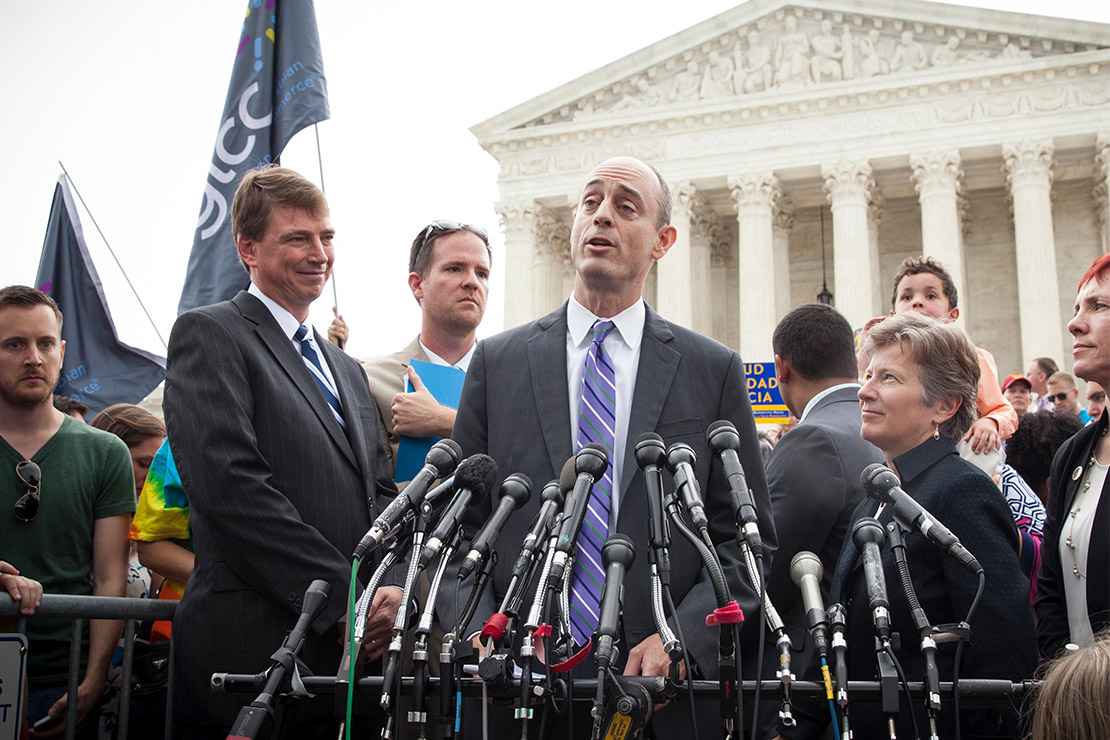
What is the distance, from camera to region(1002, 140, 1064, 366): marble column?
2956 centimetres

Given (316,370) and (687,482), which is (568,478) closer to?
(687,482)

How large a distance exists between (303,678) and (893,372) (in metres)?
2.53

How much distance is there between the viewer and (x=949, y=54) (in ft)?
107

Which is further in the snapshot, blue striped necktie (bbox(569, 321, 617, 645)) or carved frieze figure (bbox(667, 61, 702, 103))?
A: carved frieze figure (bbox(667, 61, 702, 103))

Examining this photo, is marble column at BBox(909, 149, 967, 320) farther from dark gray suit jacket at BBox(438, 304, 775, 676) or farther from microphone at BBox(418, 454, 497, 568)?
microphone at BBox(418, 454, 497, 568)

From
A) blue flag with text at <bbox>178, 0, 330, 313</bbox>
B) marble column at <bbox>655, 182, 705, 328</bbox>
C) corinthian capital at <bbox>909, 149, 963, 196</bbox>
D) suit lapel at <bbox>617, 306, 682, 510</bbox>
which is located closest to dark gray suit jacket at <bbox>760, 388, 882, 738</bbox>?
suit lapel at <bbox>617, 306, 682, 510</bbox>

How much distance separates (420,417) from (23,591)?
173cm

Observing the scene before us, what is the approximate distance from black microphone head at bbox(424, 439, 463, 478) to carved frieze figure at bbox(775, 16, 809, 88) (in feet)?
109

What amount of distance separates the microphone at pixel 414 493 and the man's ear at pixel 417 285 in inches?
101

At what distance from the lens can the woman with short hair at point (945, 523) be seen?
3420 mm

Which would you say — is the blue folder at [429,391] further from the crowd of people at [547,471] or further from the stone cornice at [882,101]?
the stone cornice at [882,101]

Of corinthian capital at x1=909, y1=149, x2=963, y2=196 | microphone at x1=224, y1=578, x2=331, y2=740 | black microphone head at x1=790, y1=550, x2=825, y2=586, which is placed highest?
corinthian capital at x1=909, y1=149, x2=963, y2=196

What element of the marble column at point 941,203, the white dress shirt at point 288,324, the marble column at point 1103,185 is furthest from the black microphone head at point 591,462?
the marble column at point 1103,185

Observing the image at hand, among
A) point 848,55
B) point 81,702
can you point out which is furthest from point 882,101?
point 81,702
